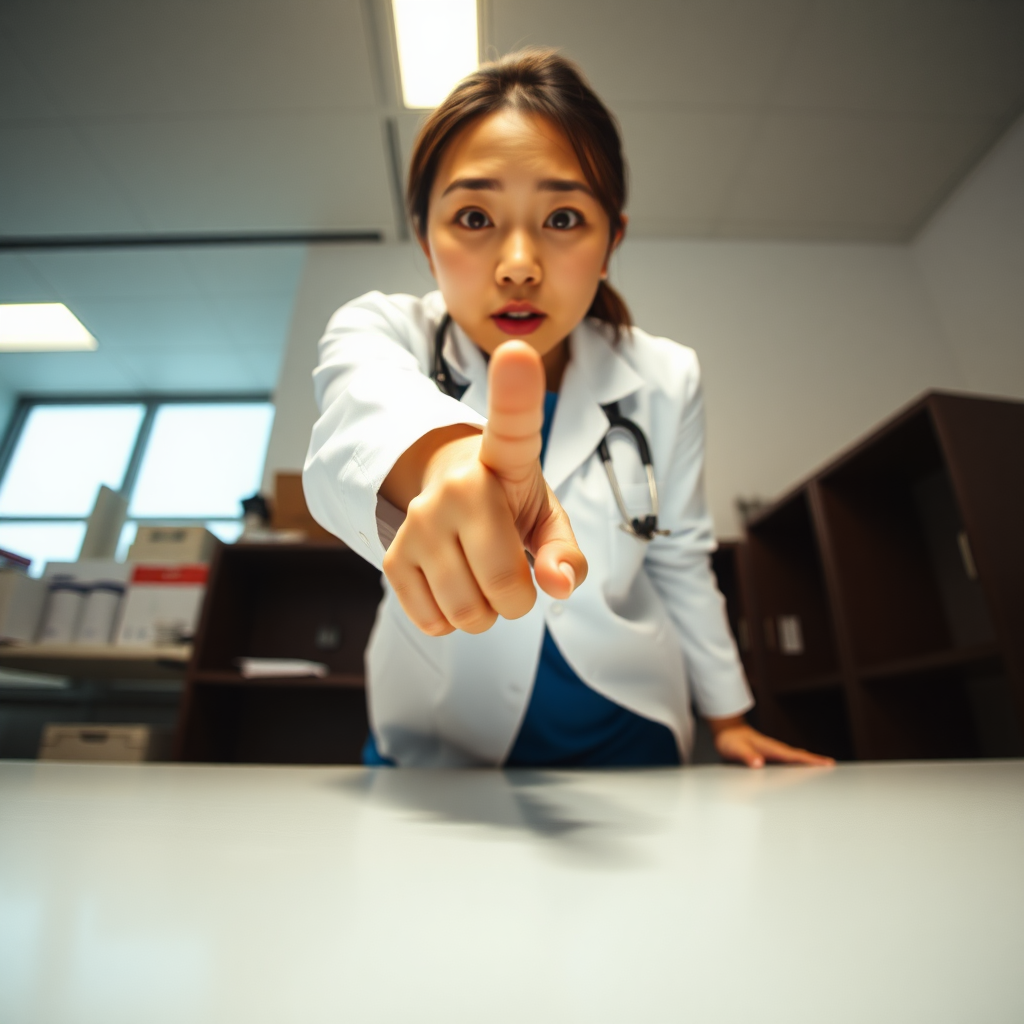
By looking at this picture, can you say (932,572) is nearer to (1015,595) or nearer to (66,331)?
(1015,595)

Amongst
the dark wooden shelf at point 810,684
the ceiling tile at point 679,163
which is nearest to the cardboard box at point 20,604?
the ceiling tile at point 679,163

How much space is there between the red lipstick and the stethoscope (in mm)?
69

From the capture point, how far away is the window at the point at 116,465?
57cm

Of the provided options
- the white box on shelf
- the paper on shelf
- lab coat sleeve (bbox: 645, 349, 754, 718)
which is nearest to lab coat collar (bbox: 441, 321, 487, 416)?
lab coat sleeve (bbox: 645, 349, 754, 718)

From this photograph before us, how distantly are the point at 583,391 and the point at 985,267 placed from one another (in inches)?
27.2

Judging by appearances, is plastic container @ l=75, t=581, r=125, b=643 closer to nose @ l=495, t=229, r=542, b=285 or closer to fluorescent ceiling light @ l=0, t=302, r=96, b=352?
fluorescent ceiling light @ l=0, t=302, r=96, b=352

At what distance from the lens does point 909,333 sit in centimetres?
101

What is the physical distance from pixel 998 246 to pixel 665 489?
0.61 metres

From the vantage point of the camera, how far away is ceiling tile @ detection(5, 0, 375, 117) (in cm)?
59

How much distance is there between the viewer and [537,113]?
1.72 ft

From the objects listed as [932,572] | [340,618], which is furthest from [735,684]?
[340,618]

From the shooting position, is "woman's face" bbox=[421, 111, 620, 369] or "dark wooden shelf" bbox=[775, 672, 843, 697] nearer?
"woman's face" bbox=[421, 111, 620, 369]

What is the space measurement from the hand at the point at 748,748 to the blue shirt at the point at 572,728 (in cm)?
7

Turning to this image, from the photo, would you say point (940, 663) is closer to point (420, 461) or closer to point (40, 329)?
point (420, 461)
